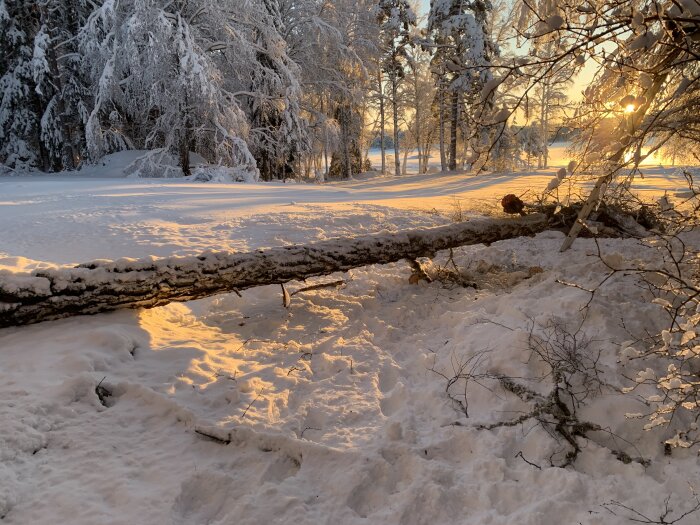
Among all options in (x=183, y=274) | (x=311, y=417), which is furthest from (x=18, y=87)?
(x=311, y=417)

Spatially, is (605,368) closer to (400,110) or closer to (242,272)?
(242,272)

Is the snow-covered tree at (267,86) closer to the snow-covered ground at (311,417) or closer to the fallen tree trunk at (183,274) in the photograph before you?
the snow-covered ground at (311,417)

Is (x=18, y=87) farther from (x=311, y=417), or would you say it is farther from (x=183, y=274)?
(x=311, y=417)

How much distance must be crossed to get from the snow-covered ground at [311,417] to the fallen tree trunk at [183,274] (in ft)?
0.59

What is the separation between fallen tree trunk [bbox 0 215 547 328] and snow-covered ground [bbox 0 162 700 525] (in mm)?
178

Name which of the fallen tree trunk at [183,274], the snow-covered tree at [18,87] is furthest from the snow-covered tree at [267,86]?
the fallen tree trunk at [183,274]

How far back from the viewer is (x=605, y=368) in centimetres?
303

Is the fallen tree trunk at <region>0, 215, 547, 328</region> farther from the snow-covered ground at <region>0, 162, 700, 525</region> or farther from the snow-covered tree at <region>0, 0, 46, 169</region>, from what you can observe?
the snow-covered tree at <region>0, 0, 46, 169</region>

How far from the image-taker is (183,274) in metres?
4.02

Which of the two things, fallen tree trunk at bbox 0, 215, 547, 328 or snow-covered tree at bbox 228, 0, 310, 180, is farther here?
snow-covered tree at bbox 228, 0, 310, 180

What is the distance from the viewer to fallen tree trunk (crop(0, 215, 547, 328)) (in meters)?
3.41

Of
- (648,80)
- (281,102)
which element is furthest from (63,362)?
(281,102)

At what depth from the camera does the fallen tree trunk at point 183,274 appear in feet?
11.2

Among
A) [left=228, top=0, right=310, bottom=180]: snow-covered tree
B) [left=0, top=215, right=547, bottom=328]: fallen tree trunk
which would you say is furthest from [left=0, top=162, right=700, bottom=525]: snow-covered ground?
[left=228, top=0, right=310, bottom=180]: snow-covered tree
